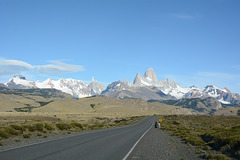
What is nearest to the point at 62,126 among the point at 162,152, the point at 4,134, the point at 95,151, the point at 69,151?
the point at 4,134

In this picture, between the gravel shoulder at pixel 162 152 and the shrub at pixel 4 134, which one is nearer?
the gravel shoulder at pixel 162 152

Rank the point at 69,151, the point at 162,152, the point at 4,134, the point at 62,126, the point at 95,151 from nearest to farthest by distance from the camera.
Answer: the point at 69,151
the point at 95,151
the point at 162,152
the point at 4,134
the point at 62,126

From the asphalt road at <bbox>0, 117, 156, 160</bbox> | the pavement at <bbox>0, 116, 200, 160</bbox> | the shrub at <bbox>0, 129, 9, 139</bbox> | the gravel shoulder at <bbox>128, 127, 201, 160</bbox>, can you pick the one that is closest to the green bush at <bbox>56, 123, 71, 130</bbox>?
the shrub at <bbox>0, 129, 9, 139</bbox>

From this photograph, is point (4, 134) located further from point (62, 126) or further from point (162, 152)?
point (162, 152)

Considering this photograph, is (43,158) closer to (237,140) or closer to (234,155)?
(234,155)

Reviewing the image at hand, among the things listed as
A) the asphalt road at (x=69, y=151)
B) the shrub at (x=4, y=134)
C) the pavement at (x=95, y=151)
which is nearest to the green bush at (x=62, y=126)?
the shrub at (x=4, y=134)

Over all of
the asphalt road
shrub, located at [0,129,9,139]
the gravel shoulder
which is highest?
shrub, located at [0,129,9,139]

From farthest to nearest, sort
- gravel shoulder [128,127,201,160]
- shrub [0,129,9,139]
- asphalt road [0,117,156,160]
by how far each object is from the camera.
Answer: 1. shrub [0,129,9,139]
2. gravel shoulder [128,127,201,160]
3. asphalt road [0,117,156,160]

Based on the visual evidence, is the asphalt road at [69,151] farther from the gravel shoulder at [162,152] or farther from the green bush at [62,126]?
the green bush at [62,126]

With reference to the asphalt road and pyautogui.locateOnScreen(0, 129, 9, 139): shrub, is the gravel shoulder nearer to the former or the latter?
the asphalt road

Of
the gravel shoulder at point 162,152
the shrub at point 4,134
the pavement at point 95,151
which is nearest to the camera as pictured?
the pavement at point 95,151

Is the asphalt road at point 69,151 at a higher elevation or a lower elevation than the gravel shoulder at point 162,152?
higher

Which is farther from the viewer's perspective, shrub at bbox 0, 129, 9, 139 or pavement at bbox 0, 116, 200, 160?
shrub at bbox 0, 129, 9, 139

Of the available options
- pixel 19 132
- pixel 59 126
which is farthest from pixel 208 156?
pixel 59 126
